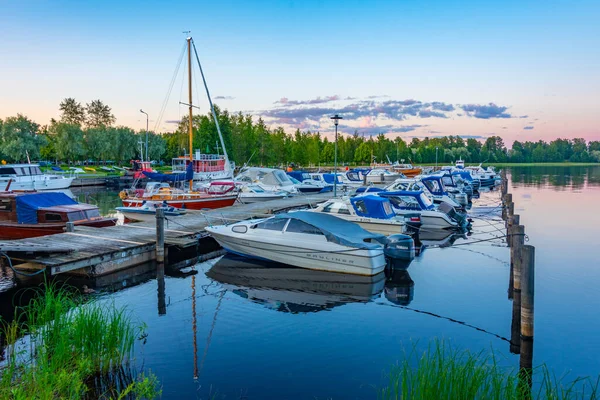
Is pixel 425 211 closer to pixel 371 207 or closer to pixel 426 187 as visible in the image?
pixel 371 207

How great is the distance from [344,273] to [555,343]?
6775 mm

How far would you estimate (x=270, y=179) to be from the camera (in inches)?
1571

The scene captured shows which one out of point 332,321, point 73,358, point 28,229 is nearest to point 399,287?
point 332,321

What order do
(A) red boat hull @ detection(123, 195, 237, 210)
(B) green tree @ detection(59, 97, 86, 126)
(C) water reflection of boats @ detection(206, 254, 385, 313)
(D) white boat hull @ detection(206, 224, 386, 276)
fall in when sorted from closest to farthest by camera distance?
1. (C) water reflection of boats @ detection(206, 254, 385, 313)
2. (D) white boat hull @ detection(206, 224, 386, 276)
3. (A) red boat hull @ detection(123, 195, 237, 210)
4. (B) green tree @ detection(59, 97, 86, 126)

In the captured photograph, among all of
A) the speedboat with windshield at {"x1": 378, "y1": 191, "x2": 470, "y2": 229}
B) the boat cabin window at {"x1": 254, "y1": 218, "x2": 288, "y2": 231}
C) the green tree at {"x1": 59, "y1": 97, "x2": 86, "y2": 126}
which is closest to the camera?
the boat cabin window at {"x1": 254, "y1": 218, "x2": 288, "y2": 231}

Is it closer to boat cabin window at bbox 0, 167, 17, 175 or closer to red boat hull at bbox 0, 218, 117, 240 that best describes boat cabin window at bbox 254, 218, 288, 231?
red boat hull at bbox 0, 218, 117, 240

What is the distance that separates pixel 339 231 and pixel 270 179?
2458 cm

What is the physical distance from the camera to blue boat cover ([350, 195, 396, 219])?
21203 millimetres

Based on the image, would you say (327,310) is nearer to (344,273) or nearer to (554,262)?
(344,273)

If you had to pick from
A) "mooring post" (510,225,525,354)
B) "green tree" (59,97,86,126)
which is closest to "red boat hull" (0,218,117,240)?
"mooring post" (510,225,525,354)

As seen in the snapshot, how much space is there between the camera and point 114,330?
8.38 metres

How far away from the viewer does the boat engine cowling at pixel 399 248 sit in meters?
16.2

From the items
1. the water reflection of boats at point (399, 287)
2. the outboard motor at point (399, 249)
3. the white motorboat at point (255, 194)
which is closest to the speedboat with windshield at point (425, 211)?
the water reflection of boats at point (399, 287)

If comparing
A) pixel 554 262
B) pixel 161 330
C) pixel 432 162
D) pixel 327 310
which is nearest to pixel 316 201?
pixel 554 262
